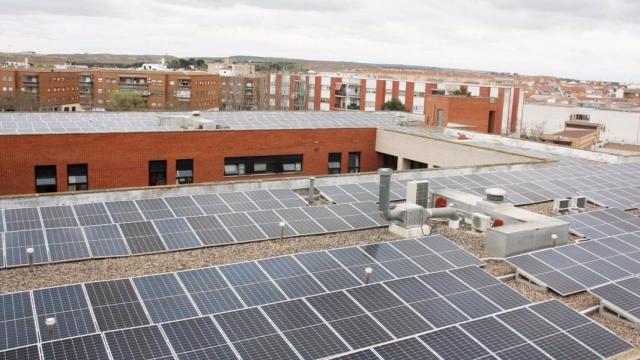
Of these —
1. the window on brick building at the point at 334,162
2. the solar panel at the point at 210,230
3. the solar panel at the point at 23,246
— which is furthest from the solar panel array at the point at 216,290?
the window on brick building at the point at 334,162

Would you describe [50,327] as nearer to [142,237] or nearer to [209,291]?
[209,291]

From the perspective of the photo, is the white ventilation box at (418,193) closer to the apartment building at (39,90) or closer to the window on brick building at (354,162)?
the window on brick building at (354,162)

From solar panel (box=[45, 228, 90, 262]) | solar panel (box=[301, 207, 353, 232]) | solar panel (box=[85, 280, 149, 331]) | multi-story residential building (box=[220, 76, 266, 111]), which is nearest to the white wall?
multi-story residential building (box=[220, 76, 266, 111])

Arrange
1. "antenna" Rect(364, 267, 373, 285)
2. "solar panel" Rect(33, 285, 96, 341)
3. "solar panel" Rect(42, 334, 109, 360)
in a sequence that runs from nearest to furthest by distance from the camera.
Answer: "solar panel" Rect(42, 334, 109, 360)
"solar panel" Rect(33, 285, 96, 341)
"antenna" Rect(364, 267, 373, 285)

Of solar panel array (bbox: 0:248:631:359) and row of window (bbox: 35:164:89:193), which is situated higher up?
solar panel array (bbox: 0:248:631:359)

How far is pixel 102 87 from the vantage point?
4702 inches

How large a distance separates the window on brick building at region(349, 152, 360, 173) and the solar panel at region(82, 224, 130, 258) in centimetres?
3094

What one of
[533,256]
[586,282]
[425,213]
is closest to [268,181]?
[425,213]

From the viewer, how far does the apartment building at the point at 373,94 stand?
85938 mm

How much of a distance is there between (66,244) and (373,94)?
92.3 m

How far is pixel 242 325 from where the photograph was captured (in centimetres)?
1024

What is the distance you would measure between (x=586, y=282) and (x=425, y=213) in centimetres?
486

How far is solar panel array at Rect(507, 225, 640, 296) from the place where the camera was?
1357 centimetres

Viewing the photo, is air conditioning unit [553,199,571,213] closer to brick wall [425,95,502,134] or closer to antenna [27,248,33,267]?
antenna [27,248,33,267]
